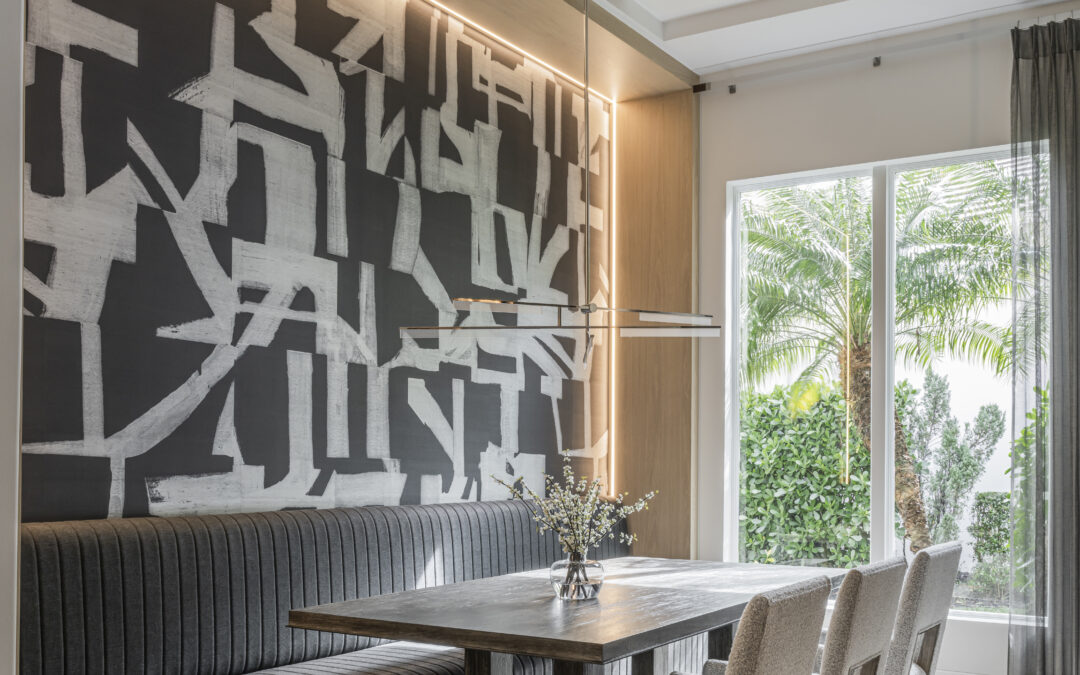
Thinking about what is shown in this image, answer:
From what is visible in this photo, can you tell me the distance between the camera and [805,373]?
213 inches

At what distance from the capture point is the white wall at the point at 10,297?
1545 mm

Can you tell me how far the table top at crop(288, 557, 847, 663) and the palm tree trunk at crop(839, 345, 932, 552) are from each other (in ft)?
5.55

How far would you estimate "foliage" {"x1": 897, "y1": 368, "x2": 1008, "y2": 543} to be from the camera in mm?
4855

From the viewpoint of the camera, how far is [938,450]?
16.4 ft

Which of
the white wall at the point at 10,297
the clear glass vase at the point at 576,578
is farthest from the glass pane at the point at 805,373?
the white wall at the point at 10,297

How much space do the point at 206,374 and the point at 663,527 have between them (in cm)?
301

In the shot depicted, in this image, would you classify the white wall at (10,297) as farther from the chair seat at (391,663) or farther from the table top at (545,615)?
the chair seat at (391,663)

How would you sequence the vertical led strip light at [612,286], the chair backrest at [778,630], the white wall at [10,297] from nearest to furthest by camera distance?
the white wall at [10,297] < the chair backrest at [778,630] < the vertical led strip light at [612,286]

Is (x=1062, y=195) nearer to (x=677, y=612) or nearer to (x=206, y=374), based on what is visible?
(x=677, y=612)

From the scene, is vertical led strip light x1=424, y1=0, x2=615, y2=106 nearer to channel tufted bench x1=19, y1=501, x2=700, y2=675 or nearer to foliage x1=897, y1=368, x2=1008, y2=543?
channel tufted bench x1=19, y1=501, x2=700, y2=675

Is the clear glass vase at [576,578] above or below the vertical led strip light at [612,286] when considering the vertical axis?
below

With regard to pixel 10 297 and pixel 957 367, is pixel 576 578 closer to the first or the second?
pixel 10 297

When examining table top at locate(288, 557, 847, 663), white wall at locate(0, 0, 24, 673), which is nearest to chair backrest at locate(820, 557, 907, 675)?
table top at locate(288, 557, 847, 663)

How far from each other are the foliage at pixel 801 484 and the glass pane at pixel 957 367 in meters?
0.24
